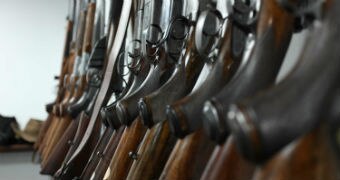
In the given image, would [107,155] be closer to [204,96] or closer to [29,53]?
[204,96]

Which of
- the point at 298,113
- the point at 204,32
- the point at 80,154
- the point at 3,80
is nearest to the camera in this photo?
the point at 298,113

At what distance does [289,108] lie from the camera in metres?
0.37

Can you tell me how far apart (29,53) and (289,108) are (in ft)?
10.9

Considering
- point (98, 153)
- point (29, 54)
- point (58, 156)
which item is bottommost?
point (58, 156)

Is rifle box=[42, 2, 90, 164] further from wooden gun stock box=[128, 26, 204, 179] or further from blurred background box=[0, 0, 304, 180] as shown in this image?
wooden gun stock box=[128, 26, 204, 179]

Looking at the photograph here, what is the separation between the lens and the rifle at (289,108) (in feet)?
1.21

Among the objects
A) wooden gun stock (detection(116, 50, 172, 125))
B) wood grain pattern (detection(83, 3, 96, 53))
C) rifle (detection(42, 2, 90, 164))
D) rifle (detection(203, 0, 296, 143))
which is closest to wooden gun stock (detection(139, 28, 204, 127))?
wooden gun stock (detection(116, 50, 172, 125))

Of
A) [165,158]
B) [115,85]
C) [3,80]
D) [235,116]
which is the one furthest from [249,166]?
A: [3,80]

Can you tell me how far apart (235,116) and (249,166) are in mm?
90

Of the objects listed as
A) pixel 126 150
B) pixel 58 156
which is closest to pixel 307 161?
pixel 126 150

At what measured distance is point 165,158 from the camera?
664 millimetres

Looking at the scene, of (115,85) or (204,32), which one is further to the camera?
(115,85)

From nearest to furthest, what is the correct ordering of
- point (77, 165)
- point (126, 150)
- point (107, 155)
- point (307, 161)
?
point (307, 161)
point (126, 150)
point (107, 155)
point (77, 165)

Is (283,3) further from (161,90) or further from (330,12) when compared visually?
(161,90)
